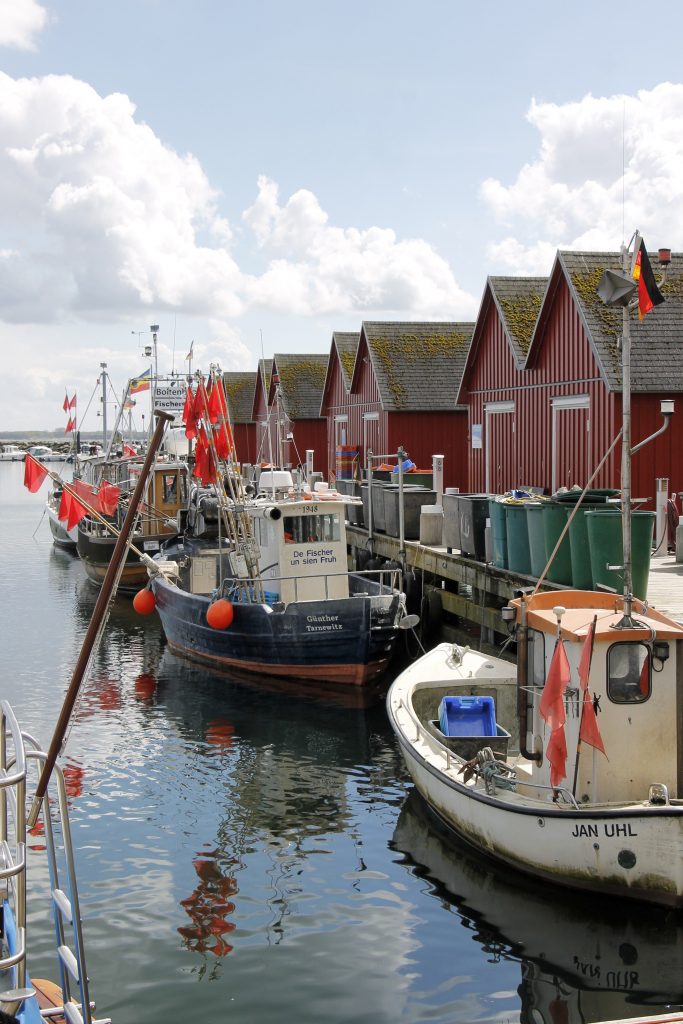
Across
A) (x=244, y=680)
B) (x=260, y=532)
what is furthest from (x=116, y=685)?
(x=260, y=532)

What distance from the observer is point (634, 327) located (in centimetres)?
2070

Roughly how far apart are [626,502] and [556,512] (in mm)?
4901

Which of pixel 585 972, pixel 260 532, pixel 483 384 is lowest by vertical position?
pixel 585 972

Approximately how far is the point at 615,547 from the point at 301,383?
35349 mm

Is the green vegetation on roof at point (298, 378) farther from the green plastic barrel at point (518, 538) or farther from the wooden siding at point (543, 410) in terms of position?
the green plastic barrel at point (518, 538)

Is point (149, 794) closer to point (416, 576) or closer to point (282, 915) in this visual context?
Result: point (282, 915)

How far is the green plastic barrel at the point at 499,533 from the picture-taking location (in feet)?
56.4

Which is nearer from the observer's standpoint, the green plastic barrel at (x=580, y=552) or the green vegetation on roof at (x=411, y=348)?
the green plastic barrel at (x=580, y=552)

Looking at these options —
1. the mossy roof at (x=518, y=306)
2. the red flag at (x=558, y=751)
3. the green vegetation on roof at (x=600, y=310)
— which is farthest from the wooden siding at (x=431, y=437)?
the red flag at (x=558, y=751)

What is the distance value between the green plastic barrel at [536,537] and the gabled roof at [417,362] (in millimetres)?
16708

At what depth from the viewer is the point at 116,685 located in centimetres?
2005

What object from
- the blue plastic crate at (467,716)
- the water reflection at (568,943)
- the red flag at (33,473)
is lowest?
the water reflection at (568,943)

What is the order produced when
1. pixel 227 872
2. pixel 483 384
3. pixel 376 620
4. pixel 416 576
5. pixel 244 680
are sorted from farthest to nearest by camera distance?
pixel 483 384
pixel 416 576
pixel 244 680
pixel 376 620
pixel 227 872

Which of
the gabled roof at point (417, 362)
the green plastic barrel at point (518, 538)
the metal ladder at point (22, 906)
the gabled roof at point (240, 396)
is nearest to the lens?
the metal ladder at point (22, 906)
